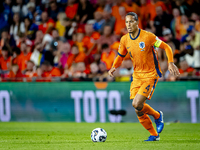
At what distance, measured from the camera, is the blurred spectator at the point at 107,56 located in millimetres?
11973

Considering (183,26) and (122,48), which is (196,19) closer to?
(183,26)

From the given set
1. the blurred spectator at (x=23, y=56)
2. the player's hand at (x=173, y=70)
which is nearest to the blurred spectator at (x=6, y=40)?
the blurred spectator at (x=23, y=56)

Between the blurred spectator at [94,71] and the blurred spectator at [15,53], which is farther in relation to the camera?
the blurred spectator at [15,53]

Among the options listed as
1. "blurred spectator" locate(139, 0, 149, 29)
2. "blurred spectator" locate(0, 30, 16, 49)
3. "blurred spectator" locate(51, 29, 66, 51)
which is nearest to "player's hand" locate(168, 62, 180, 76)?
"blurred spectator" locate(139, 0, 149, 29)

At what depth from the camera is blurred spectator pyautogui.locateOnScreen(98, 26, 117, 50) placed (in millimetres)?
12531

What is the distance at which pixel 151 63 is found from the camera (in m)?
6.95

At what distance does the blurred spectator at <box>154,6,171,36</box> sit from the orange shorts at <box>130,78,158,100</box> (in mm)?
5867

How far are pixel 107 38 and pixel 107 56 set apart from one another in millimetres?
837

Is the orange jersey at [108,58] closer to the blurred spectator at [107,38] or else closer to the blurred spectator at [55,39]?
the blurred spectator at [107,38]

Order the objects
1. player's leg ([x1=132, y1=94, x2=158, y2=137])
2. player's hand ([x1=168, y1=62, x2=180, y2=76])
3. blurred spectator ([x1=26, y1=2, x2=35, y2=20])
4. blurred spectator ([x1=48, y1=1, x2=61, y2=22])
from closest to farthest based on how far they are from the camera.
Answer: player's hand ([x1=168, y1=62, x2=180, y2=76])
player's leg ([x1=132, y1=94, x2=158, y2=137])
blurred spectator ([x1=48, y1=1, x2=61, y2=22])
blurred spectator ([x1=26, y1=2, x2=35, y2=20])

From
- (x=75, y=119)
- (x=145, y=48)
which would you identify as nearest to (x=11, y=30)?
(x=75, y=119)

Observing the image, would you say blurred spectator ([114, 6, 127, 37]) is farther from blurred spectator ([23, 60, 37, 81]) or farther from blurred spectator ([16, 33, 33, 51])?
blurred spectator ([16, 33, 33, 51])

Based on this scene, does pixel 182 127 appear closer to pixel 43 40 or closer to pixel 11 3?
pixel 43 40

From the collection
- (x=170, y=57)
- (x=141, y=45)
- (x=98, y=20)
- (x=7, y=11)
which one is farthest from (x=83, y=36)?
(x=170, y=57)
